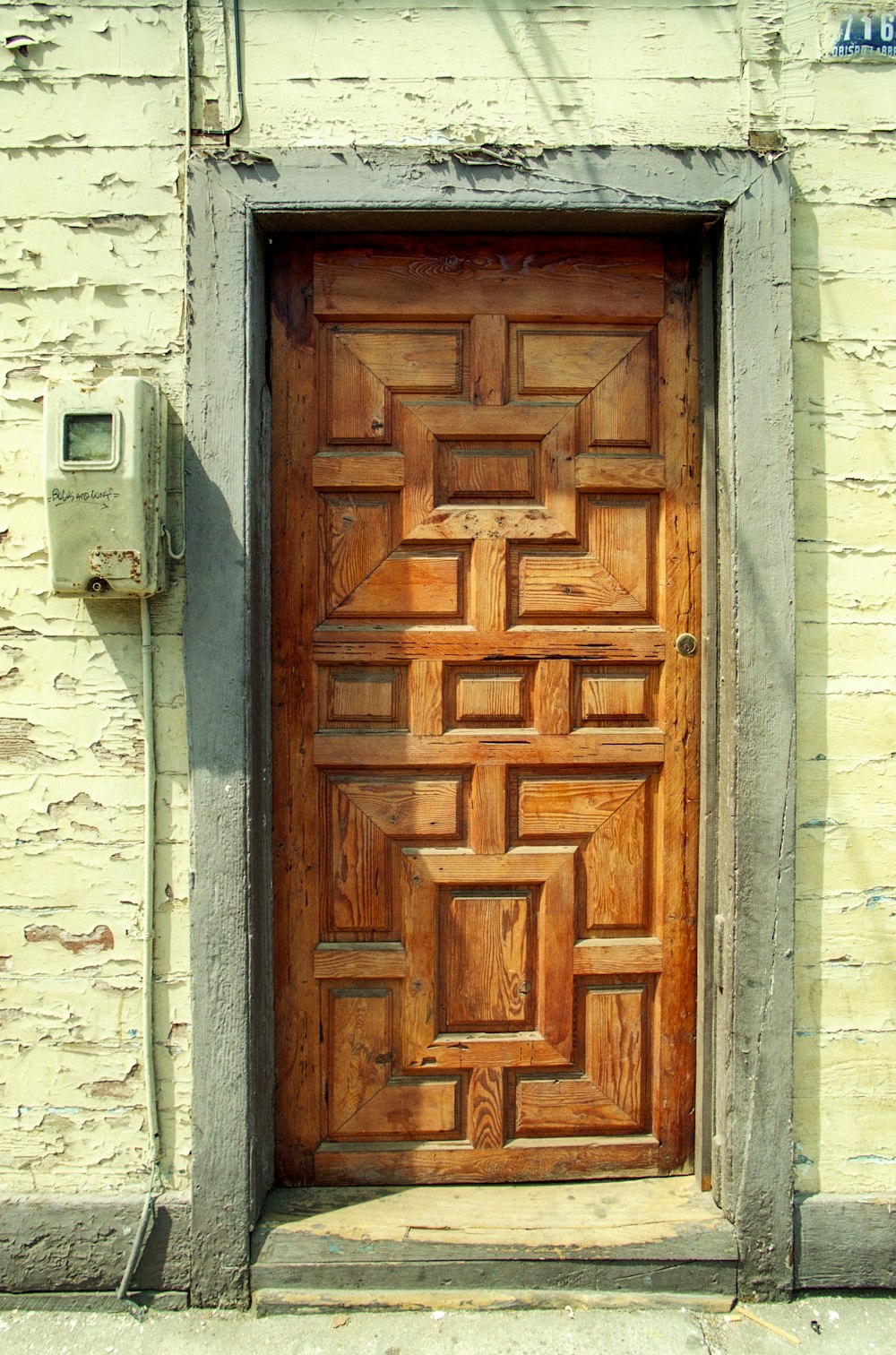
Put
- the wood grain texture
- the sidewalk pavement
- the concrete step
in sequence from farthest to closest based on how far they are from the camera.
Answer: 1. the wood grain texture
2. the concrete step
3. the sidewalk pavement

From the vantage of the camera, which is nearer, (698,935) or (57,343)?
(57,343)

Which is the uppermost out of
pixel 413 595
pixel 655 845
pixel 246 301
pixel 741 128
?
pixel 741 128

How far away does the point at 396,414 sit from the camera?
8.91ft

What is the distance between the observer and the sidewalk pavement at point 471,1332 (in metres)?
2.37

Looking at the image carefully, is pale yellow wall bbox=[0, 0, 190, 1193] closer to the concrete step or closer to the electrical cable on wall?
the electrical cable on wall

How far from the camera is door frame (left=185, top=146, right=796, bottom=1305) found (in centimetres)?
252

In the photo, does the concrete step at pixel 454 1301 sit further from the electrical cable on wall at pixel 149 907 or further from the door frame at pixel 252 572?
the electrical cable on wall at pixel 149 907

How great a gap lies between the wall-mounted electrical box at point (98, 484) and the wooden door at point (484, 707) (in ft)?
1.44

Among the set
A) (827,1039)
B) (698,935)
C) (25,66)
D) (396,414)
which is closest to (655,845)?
(698,935)

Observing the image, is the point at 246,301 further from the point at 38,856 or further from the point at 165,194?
the point at 38,856

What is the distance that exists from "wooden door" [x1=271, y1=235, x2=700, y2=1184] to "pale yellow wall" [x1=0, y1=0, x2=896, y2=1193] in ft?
1.06

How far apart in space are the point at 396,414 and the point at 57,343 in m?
0.94

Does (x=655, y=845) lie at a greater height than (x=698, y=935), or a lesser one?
greater

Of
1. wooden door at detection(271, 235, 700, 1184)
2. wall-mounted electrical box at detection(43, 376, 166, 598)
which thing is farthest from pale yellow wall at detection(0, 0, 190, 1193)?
wooden door at detection(271, 235, 700, 1184)
